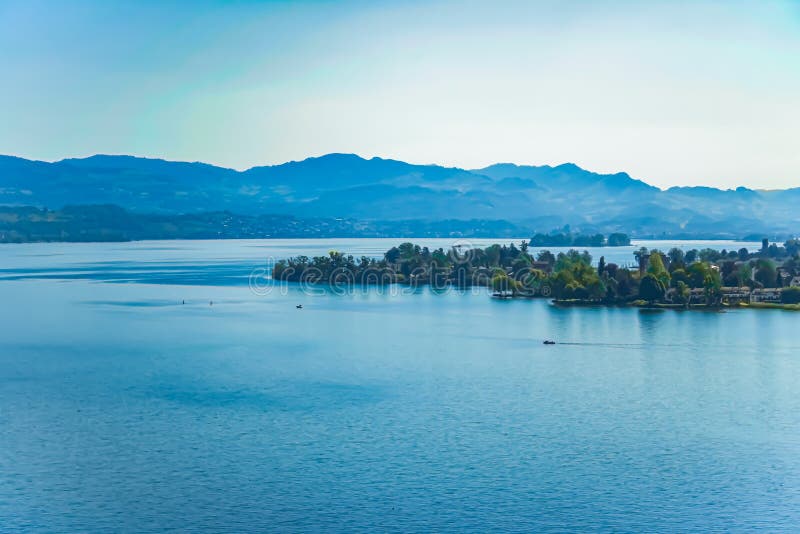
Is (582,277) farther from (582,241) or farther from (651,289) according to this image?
(582,241)

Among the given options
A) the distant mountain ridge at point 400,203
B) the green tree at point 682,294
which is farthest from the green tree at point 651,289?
the distant mountain ridge at point 400,203

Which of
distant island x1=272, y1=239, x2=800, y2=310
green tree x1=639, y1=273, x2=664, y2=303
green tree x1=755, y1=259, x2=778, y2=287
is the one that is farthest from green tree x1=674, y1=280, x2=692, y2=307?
green tree x1=755, y1=259, x2=778, y2=287

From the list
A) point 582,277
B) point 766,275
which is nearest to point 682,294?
point 582,277

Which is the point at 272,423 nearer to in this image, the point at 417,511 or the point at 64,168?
the point at 417,511

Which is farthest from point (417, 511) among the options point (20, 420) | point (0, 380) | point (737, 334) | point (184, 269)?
point (184, 269)

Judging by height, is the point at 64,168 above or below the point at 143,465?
above

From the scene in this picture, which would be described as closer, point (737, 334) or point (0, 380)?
point (0, 380)

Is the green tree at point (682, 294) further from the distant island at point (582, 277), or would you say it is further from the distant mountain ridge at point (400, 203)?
the distant mountain ridge at point (400, 203)

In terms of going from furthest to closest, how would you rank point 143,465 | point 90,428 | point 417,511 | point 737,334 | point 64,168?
point 64,168 → point 737,334 → point 90,428 → point 143,465 → point 417,511
